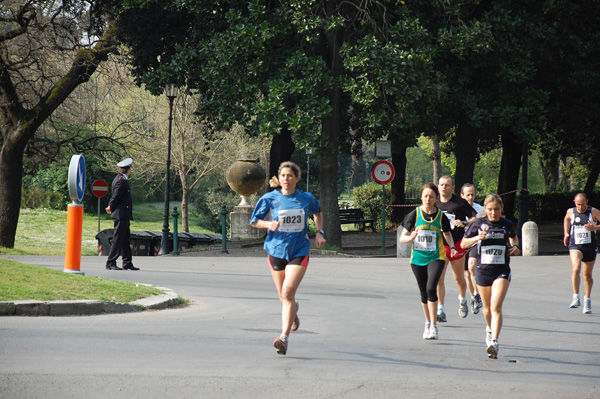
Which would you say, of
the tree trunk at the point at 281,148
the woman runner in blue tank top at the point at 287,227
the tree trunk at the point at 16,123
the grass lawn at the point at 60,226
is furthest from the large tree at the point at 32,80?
the woman runner in blue tank top at the point at 287,227

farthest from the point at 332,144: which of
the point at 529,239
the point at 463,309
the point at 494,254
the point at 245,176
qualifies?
the point at 494,254

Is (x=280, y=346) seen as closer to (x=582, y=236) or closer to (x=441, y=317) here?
(x=441, y=317)

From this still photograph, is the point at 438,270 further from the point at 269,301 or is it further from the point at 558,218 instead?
the point at 558,218

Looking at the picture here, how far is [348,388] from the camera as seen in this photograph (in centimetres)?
588

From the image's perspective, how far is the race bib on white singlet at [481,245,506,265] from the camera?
312 inches

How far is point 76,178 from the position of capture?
12.7m

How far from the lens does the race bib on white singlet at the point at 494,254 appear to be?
7.93m

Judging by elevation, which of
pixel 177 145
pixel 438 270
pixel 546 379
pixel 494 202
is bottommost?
pixel 546 379

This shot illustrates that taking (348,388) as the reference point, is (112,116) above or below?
above

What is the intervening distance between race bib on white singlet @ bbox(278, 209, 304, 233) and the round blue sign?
5.98m

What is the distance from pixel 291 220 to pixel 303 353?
1.26m

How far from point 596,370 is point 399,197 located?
29.7 meters

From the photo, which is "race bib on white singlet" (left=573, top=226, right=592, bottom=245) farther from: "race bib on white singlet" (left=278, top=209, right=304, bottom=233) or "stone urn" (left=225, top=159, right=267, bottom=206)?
"stone urn" (left=225, top=159, right=267, bottom=206)

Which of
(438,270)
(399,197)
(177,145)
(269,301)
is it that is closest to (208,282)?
(269,301)
